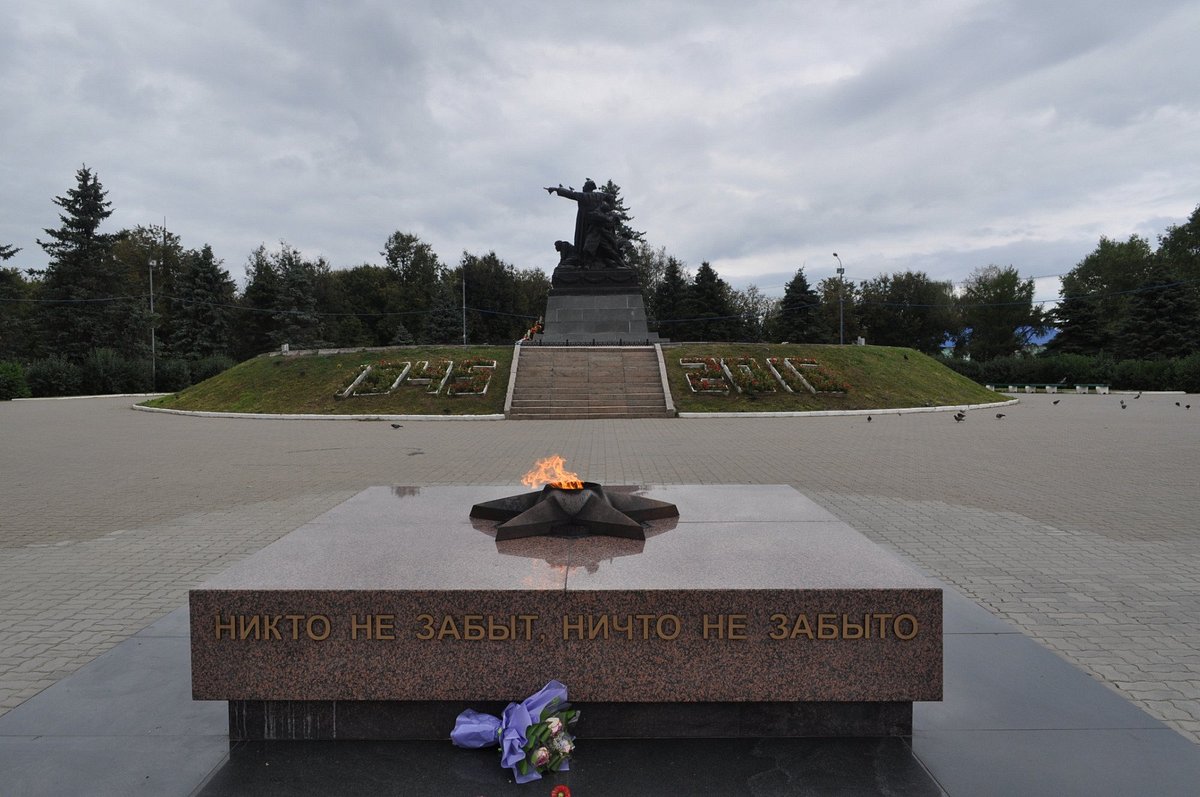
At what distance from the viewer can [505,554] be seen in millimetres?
3344

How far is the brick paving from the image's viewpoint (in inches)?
174

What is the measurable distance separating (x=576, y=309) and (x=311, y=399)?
10.8 metres

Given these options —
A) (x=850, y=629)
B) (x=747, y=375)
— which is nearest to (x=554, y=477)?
(x=850, y=629)

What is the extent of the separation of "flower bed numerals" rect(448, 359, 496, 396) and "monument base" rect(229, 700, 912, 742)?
20.5m

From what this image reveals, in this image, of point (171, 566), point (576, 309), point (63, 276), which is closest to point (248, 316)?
point (63, 276)

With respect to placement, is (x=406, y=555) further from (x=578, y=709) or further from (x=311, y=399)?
(x=311, y=399)

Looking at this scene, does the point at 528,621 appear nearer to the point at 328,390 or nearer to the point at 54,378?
the point at 328,390

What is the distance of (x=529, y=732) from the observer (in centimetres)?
265

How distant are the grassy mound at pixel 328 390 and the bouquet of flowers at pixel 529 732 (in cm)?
1904

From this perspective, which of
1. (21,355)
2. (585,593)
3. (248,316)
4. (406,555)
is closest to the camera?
(585,593)

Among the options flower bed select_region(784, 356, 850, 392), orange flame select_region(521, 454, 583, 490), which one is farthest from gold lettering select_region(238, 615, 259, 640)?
flower bed select_region(784, 356, 850, 392)

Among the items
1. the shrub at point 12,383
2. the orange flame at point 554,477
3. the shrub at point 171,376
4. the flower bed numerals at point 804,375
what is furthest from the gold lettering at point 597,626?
the shrub at point 171,376

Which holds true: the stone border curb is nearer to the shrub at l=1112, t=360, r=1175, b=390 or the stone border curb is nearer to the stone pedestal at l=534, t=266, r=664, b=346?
the stone pedestal at l=534, t=266, r=664, b=346

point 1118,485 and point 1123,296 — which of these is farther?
point 1123,296
